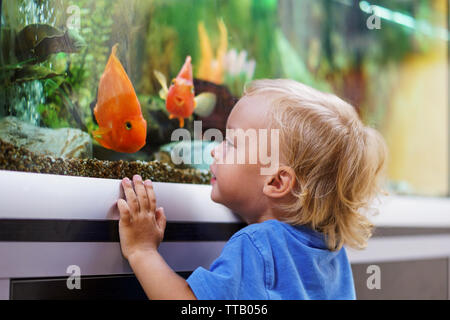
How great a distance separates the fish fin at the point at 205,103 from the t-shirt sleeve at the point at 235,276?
0.87 ft

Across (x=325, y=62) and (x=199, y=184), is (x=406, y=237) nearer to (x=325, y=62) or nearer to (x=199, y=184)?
(x=325, y=62)

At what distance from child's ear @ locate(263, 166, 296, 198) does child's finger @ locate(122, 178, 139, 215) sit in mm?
212

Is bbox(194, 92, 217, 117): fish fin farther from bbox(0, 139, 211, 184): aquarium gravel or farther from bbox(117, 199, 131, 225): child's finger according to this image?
bbox(117, 199, 131, 225): child's finger

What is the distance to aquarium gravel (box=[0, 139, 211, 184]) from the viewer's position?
2.18ft

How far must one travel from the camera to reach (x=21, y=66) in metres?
0.68

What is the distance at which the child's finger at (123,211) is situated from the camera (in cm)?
72

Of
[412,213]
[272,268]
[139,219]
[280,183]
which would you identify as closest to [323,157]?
[280,183]

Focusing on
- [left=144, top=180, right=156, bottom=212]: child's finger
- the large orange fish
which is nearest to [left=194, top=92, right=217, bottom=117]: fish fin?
the large orange fish

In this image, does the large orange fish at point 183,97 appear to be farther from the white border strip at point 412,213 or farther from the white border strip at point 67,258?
the white border strip at point 412,213

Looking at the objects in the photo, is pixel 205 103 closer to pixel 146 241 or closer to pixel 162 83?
pixel 162 83

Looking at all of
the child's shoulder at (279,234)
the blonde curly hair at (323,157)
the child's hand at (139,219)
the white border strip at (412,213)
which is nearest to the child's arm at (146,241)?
the child's hand at (139,219)

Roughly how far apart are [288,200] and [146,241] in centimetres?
25

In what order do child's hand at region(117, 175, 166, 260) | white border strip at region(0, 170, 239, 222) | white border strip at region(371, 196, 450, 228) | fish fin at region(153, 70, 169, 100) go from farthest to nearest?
white border strip at region(371, 196, 450, 228), fish fin at region(153, 70, 169, 100), child's hand at region(117, 175, 166, 260), white border strip at region(0, 170, 239, 222)

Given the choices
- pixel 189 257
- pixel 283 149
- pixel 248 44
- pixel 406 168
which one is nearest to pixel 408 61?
pixel 406 168
